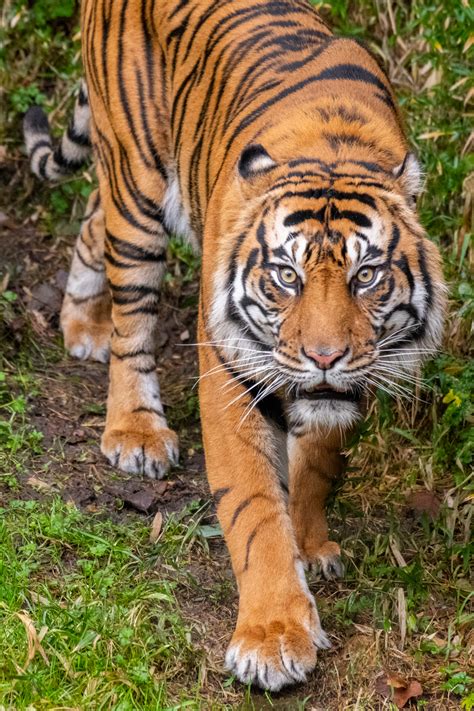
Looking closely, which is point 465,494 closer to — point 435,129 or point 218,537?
point 218,537

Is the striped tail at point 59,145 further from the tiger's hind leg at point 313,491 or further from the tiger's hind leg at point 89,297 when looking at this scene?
the tiger's hind leg at point 313,491

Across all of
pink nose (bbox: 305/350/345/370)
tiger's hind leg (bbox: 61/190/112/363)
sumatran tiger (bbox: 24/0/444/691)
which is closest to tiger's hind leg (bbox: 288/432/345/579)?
sumatran tiger (bbox: 24/0/444/691)

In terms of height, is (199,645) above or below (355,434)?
below

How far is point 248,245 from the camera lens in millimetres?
3473

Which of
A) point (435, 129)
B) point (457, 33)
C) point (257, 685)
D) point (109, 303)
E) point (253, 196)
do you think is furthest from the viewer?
point (109, 303)

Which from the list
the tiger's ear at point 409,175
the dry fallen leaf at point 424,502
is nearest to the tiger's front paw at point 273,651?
the dry fallen leaf at point 424,502

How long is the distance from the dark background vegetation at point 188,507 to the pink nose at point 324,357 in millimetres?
733

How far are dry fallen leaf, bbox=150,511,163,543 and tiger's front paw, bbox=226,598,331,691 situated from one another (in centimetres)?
76

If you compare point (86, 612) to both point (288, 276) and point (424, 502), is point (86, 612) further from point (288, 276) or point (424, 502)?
point (424, 502)

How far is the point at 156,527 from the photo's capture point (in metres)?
4.09

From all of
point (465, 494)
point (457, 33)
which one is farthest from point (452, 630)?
point (457, 33)

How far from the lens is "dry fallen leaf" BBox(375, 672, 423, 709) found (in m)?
3.36

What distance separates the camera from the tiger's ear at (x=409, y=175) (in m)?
3.45

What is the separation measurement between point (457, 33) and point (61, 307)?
2.14 meters
